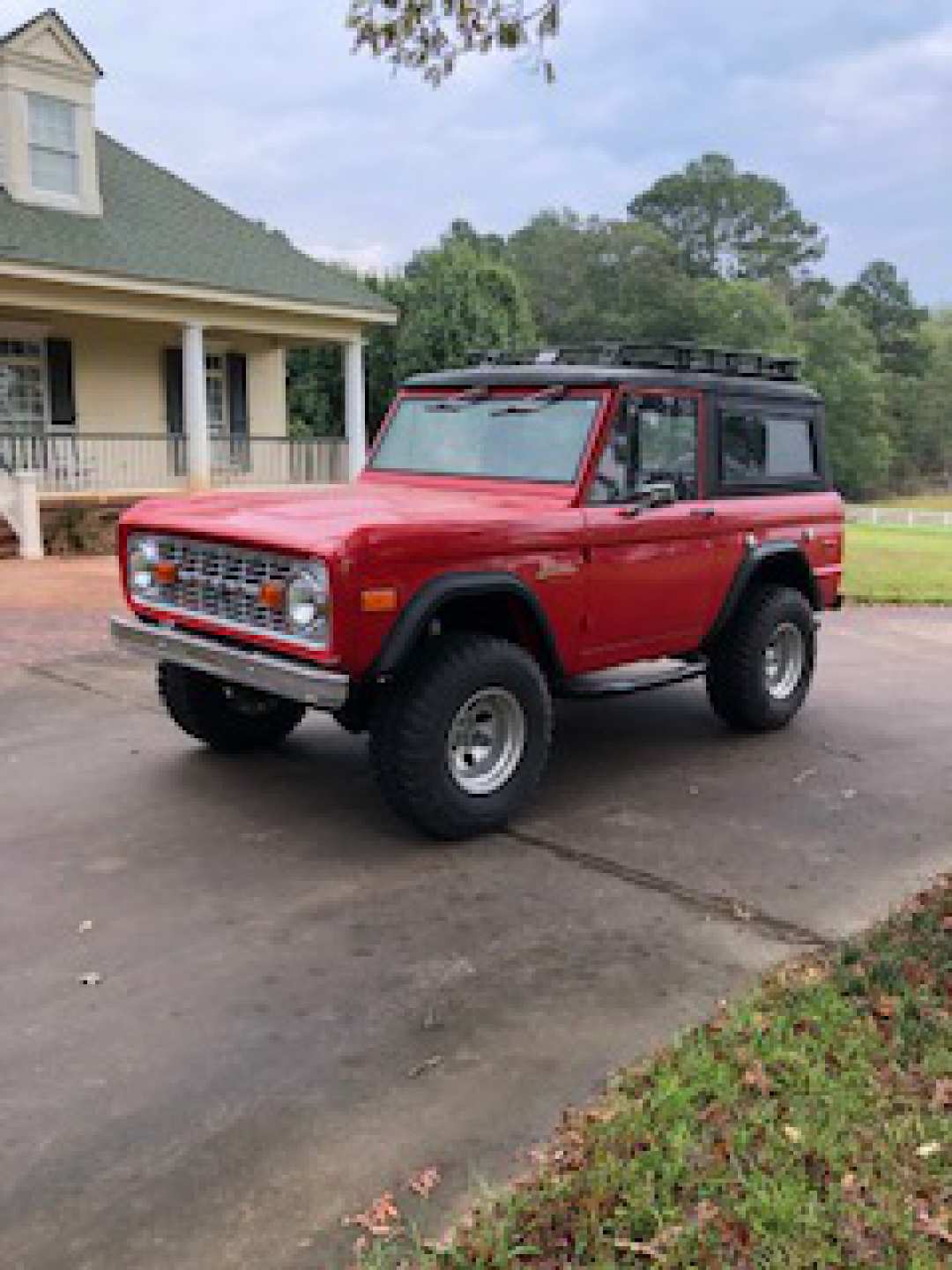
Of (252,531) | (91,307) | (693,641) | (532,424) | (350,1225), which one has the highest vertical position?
(91,307)

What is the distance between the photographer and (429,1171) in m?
2.75

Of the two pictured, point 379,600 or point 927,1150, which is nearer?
point 927,1150

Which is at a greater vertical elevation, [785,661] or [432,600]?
[432,600]

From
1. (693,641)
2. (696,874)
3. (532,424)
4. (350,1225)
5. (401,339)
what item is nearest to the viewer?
(350,1225)

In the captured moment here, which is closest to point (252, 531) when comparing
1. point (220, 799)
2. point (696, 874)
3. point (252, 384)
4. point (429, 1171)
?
point (220, 799)

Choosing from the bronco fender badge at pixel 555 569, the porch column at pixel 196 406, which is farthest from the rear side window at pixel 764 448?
the porch column at pixel 196 406

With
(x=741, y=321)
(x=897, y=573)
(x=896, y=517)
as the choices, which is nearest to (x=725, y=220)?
(x=741, y=321)

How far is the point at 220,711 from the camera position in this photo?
6152 mm

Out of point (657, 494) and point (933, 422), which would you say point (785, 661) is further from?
point (933, 422)

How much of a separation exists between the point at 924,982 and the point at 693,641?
112 inches

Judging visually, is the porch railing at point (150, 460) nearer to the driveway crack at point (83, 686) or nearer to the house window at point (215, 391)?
the house window at point (215, 391)

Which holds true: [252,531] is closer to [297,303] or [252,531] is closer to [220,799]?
[220,799]

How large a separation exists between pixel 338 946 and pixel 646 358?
376cm

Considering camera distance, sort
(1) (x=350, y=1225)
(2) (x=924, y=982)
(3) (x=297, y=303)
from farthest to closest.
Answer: (3) (x=297, y=303) → (2) (x=924, y=982) → (1) (x=350, y=1225)
